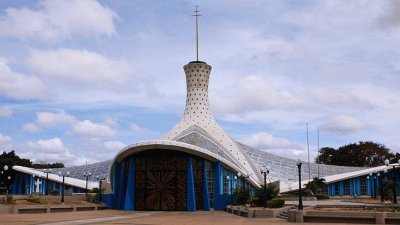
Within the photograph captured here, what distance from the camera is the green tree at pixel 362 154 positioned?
89375 mm

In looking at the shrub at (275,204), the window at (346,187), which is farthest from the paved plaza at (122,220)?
the window at (346,187)

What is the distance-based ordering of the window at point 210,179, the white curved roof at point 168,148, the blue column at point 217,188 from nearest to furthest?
the white curved roof at point 168,148 < the window at point 210,179 < the blue column at point 217,188

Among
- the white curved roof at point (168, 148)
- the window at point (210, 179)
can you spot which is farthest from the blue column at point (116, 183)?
the window at point (210, 179)

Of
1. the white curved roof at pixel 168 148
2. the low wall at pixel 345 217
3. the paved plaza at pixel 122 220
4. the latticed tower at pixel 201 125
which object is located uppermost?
the latticed tower at pixel 201 125

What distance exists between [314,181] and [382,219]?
127 feet

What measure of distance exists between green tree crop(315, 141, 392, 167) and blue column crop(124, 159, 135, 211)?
57.5 meters

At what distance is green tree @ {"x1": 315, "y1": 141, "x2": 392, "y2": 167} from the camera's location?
89.4m

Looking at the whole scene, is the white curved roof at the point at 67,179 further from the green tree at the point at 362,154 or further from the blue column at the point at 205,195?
the green tree at the point at 362,154

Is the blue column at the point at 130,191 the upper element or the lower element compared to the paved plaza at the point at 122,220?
upper

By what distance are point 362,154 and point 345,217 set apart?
7032 cm

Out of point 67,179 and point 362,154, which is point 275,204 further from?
point 362,154

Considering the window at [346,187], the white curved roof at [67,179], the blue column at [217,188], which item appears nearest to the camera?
the blue column at [217,188]

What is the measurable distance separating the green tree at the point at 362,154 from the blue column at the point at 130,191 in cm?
5751

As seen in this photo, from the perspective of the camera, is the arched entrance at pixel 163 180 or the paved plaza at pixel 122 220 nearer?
the paved plaza at pixel 122 220
